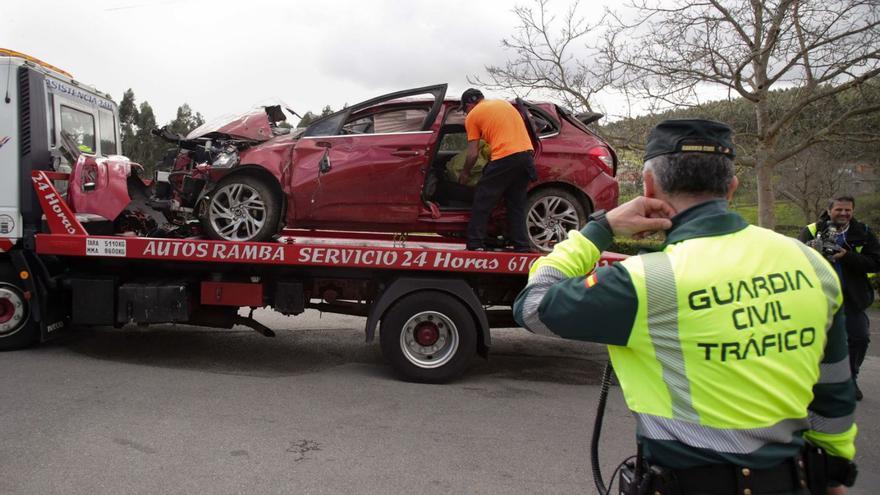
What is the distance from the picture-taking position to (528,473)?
392 centimetres

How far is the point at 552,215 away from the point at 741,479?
4.79 meters

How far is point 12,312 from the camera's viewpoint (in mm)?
6305

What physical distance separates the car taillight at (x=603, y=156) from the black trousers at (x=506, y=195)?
2.45 feet

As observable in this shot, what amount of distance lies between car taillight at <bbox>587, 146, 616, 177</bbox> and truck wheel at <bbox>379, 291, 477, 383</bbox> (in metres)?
1.88

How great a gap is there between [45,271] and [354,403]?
334cm

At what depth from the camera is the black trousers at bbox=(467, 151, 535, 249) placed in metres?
5.77

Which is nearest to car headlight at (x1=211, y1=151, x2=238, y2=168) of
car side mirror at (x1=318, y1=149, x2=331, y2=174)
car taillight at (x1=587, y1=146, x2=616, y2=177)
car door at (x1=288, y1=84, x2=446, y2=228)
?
car door at (x1=288, y1=84, x2=446, y2=228)

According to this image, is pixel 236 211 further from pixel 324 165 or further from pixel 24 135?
pixel 24 135

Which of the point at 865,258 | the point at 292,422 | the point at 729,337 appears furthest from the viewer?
the point at 865,258

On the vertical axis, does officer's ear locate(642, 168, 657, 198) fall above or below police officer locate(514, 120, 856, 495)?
above

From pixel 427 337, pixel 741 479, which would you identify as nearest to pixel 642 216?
pixel 741 479

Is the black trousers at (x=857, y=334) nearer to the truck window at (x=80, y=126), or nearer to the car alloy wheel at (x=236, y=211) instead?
the car alloy wheel at (x=236, y=211)

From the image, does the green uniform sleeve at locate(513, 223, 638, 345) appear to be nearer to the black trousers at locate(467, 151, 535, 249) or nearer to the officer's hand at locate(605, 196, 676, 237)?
the officer's hand at locate(605, 196, 676, 237)

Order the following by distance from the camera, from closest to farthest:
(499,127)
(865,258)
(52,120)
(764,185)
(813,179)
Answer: (865,258)
(499,127)
(52,120)
(764,185)
(813,179)
